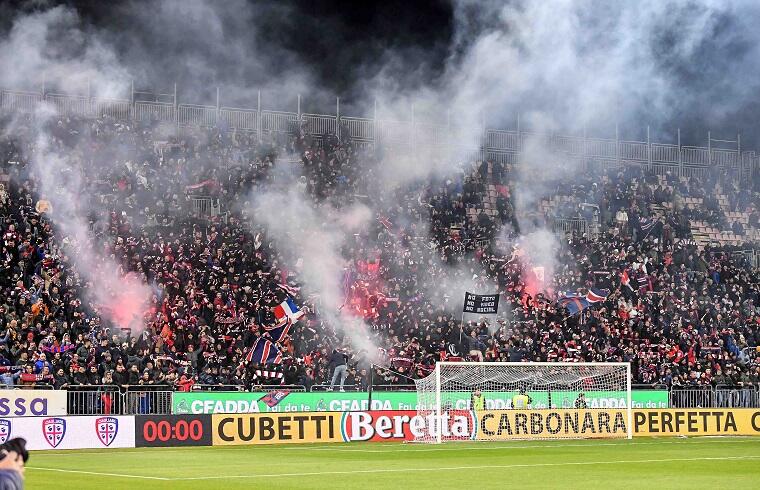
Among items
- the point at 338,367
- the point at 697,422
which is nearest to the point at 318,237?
the point at 338,367

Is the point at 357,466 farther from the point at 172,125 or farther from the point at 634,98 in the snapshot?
the point at 634,98

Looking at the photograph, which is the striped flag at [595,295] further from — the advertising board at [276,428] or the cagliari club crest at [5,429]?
the cagliari club crest at [5,429]

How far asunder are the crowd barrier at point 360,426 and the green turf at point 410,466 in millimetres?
936

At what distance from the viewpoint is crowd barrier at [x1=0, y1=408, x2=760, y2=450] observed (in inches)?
1160

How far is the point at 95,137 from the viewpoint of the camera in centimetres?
4388

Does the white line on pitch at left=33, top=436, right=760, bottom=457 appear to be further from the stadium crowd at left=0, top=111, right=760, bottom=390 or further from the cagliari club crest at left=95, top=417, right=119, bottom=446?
the stadium crowd at left=0, top=111, right=760, bottom=390

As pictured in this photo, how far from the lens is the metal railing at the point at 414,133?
4606 cm

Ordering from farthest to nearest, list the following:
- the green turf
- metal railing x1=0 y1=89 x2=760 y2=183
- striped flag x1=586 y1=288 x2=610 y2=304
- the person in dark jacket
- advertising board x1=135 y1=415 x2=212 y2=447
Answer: metal railing x1=0 y1=89 x2=760 y2=183
striped flag x1=586 y1=288 x2=610 y2=304
the person in dark jacket
advertising board x1=135 y1=415 x2=212 y2=447
the green turf

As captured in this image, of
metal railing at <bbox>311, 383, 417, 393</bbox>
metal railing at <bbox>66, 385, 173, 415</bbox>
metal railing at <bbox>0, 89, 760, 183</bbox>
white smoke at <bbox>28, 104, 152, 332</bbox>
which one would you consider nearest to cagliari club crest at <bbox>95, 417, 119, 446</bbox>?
metal railing at <bbox>66, 385, 173, 415</bbox>

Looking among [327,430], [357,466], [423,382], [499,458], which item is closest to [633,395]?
[423,382]

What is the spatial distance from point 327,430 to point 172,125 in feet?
60.9

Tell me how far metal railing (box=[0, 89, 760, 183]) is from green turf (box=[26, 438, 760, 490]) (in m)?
20.0

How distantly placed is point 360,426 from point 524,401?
19.1 ft

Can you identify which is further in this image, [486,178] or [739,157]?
[739,157]
